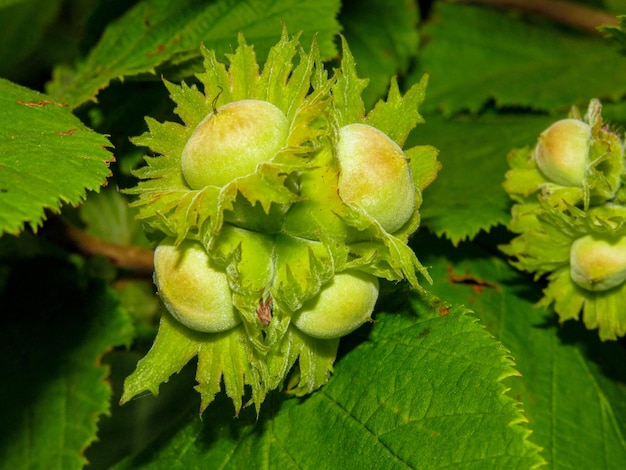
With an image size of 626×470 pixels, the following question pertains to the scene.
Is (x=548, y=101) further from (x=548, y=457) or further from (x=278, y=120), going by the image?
(x=278, y=120)

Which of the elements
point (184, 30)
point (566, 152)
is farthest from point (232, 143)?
point (184, 30)

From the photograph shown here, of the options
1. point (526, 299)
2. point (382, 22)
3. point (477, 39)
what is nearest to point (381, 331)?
point (526, 299)

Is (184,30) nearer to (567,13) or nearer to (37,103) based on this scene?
(37,103)

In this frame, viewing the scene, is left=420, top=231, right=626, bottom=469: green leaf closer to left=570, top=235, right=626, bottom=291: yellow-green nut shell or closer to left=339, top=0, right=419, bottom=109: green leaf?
left=570, top=235, right=626, bottom=291: yellow-green nut shell

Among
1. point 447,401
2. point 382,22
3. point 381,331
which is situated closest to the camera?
point 447,401

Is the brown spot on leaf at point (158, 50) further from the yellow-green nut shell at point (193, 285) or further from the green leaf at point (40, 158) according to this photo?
the yellow-green nut shell at point (193, 285)

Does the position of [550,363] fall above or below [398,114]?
below

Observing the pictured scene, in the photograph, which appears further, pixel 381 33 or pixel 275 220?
pixel 381 33
